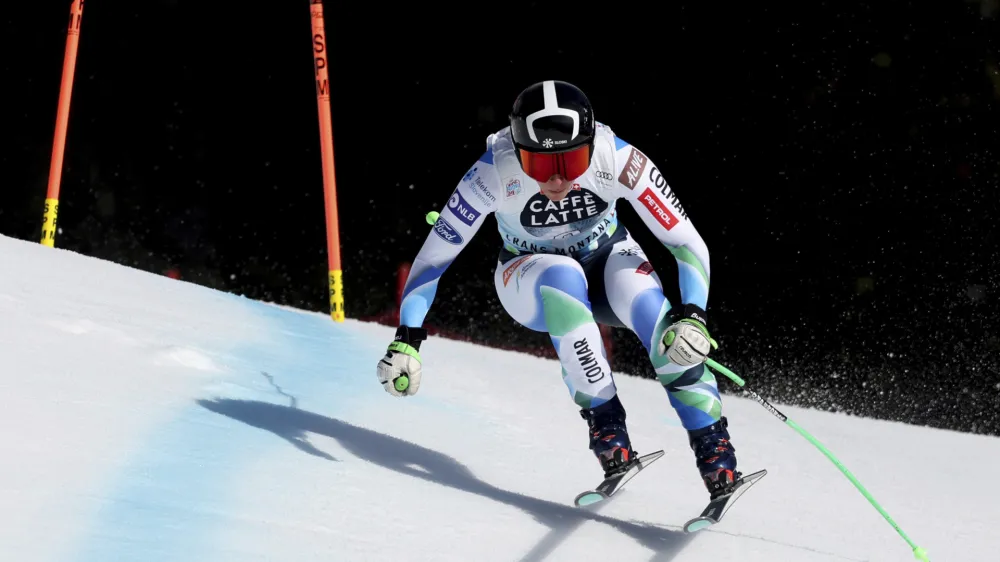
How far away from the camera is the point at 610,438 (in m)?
4.13

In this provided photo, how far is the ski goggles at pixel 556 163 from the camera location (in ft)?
13.3

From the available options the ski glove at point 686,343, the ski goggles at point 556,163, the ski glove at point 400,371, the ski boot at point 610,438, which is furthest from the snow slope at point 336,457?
the ski goggles at point 556,163

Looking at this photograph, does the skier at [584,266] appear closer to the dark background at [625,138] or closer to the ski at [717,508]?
the ski at [717,508]

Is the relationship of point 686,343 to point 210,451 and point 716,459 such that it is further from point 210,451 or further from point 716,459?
point 210,451

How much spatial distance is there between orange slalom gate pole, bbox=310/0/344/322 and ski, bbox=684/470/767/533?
3763 mm

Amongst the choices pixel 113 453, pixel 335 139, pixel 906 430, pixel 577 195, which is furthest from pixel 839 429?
pixel 113 453

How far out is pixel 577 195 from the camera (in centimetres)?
432

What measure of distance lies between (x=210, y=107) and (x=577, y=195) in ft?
15.9

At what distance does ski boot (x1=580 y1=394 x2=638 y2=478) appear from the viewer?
413 centimetres

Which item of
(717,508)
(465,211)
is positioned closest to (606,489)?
(717,508)

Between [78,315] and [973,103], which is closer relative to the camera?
[78,315]

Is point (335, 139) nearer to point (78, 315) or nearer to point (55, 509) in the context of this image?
point (78, 315)

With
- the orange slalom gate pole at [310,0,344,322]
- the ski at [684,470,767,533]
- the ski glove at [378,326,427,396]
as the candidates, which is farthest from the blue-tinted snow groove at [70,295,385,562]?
the ski at [684,470,767,533]

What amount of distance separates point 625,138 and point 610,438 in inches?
154
